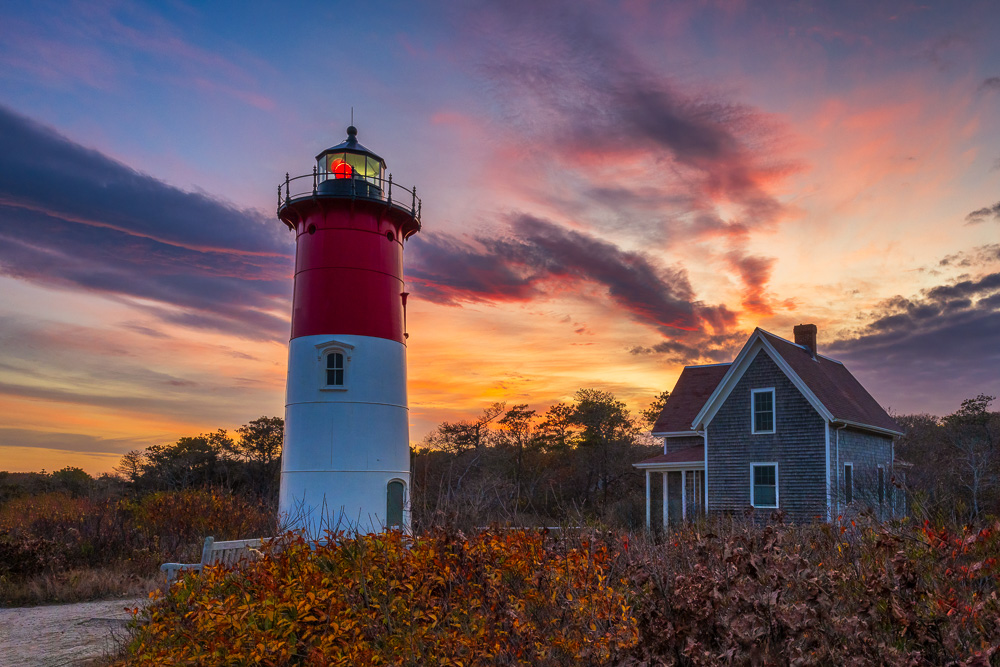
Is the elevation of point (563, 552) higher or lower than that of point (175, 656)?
higher

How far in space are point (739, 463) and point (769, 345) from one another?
3665mm

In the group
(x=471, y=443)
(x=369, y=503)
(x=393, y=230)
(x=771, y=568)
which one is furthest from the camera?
(x=471, y=443)

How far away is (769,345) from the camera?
21.5 m

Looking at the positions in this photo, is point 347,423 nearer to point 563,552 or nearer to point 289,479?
point 289,479

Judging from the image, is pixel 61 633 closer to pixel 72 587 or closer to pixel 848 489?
pixel 72 587

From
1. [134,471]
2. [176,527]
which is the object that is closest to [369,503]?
[176,527]

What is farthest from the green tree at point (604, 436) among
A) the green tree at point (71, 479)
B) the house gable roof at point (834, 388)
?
the green tree at point (71, 479)

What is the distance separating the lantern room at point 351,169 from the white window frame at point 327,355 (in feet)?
13.3

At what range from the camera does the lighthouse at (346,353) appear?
57.5 feet

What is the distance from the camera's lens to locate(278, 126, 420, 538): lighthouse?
57.5ft

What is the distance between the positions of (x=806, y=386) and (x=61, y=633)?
18.7 metres

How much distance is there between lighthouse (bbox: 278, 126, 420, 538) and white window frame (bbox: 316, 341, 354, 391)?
0.02 m

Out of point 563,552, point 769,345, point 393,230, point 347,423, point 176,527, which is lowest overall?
point 176,527

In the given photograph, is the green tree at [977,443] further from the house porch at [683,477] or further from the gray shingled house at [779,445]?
the house porch at [683,477]
